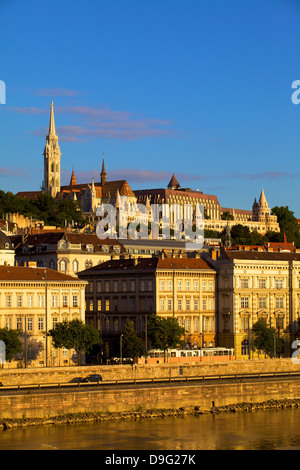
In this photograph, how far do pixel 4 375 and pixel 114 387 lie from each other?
9.18m

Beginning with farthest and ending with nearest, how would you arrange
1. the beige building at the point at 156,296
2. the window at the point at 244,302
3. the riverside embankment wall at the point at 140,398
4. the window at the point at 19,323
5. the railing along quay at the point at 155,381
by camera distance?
the window at the point at 244,302, the beige building at the point at 156,296, the window at the point at 19,323, the railing along quay at the point at 155,381, the riverside embankment wall at the point at 140,398

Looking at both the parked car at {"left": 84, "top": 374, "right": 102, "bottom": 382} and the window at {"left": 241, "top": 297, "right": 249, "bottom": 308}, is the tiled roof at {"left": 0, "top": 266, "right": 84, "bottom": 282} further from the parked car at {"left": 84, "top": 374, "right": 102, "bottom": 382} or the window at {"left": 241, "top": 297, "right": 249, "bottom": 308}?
the window at {"left": 241, "top": 297, "right": 249, "bottom": 308}

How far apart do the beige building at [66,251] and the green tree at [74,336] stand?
26.3 meters

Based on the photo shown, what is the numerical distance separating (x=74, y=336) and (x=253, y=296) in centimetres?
2373

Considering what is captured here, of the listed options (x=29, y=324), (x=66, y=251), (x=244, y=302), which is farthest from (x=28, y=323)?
(x=66, y=251)

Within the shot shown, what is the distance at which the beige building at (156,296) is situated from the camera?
345ft

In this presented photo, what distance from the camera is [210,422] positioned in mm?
69562

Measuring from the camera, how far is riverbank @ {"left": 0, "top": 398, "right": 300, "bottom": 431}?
2611 inches

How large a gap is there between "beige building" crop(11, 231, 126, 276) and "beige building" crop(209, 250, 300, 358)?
1667cm

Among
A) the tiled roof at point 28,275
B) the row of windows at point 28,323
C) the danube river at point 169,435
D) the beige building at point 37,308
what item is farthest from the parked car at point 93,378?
the tiled roof at point 28,275

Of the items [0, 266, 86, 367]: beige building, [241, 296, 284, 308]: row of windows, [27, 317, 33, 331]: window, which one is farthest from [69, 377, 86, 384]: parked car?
[241, 296, 284, 308]: row of windows

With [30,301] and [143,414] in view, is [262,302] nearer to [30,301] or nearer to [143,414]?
[30,301]

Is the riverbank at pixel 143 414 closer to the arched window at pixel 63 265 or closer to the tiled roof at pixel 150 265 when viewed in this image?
the tiled roof at pixel 150 265

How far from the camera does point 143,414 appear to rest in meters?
70.4
